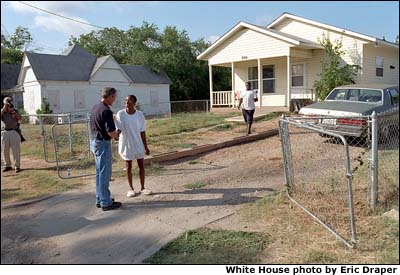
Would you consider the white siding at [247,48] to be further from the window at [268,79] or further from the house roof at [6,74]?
the house roof at [6,74]

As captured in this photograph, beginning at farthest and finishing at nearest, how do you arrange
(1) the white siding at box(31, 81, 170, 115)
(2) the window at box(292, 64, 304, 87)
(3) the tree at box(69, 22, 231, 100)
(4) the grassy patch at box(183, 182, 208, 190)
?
(2) the window at box(292, 64, 304, 87)
(1) the white siding at box(31, 81, 170, 115)
(3) the tree at box(69, 22, 231, 100)
(4) the grassy patch at box(183, 182, 208, 190)

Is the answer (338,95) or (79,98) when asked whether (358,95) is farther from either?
A: (79,98)

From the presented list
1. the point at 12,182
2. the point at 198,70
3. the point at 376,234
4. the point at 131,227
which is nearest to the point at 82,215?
the point at 131,227

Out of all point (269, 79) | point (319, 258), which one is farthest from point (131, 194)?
point (269, 79)

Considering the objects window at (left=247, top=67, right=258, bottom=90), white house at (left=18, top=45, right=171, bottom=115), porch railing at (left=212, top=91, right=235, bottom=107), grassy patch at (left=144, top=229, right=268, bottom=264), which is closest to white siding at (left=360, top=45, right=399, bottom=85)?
window at (left=247, top=67, right=258, bottom=90)

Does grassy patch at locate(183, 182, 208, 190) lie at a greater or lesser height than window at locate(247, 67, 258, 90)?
lesser

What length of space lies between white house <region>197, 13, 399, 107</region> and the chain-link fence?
1062cm

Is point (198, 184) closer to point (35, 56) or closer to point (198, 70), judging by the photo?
point (35, 56)

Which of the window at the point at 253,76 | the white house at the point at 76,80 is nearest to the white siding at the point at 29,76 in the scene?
the white house at the point at 76,80

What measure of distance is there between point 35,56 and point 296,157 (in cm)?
671

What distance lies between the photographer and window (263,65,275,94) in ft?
61.2

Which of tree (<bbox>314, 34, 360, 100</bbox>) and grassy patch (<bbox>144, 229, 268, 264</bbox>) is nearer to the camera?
grassy patch (<bbox>144, 229, 268, 264</bbox>)

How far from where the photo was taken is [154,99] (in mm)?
10164

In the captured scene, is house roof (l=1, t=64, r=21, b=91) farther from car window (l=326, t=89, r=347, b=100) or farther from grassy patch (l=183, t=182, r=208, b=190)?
car window (l=326, t=89, r=347, b=100)
